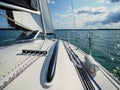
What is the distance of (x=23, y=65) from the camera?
1.75 meters

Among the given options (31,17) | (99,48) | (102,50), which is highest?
(31,17)

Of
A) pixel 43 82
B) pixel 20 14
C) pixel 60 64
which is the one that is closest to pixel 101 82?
pixel 60 64

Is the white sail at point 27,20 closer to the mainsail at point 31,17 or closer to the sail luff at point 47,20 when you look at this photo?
the mainsail at point 31,17

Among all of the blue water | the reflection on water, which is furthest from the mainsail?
the reflection on water

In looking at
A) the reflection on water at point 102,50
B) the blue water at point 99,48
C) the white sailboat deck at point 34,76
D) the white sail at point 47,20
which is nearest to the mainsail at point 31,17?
Answer: the white sail at point 47,20

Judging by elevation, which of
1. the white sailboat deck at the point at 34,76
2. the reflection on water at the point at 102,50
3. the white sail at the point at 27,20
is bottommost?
the reflection on water at the point at 102,50

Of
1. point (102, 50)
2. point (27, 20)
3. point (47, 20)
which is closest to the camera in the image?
point (102, 50)

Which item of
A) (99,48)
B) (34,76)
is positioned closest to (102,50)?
(34,76)

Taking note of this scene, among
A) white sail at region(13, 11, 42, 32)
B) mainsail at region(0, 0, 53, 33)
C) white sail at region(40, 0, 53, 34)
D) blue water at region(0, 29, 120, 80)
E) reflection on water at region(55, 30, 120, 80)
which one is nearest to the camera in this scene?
mainsail at region(0, 0, 53, 33)

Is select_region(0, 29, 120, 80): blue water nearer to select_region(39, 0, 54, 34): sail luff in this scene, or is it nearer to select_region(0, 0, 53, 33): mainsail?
select_region(39, 0, 54, 34): sail luff

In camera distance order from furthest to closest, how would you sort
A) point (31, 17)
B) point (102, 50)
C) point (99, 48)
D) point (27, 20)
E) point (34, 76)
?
point (99, 48)
point (31, 17)
point (27, 20)
point (102, 50)
point (34, 76)

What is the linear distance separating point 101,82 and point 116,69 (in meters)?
4.29

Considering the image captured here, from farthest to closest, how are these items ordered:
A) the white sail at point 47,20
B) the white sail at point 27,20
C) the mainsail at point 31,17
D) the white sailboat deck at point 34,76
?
the white sail at point 47,20
the white sail at point 27,20
the mainsail at point 31,17
the white sailboat deck at point 34,76

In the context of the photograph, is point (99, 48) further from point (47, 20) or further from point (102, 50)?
point (102, 50)
